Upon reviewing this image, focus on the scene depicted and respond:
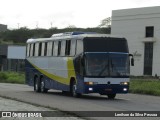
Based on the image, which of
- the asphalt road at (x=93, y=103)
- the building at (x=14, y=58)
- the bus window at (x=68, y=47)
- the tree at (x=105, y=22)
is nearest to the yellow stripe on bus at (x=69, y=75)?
the bus window at (x=68, y=47)

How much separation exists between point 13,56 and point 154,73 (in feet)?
105

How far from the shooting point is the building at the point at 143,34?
75250 millimetres

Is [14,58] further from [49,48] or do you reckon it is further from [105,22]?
[49,48]

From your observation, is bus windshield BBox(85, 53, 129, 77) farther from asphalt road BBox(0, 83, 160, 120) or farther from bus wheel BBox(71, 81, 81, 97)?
bus wheel BBox(71, 81, 81, 97)

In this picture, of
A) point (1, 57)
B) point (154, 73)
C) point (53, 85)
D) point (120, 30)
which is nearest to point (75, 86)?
point (53, 85)

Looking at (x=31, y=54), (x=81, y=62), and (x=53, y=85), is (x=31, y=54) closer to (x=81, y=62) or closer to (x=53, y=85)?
(x=53, y=85)

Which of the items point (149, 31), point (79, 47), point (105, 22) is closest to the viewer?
point (79, 47)

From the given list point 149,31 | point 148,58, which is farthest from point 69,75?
point 149,31

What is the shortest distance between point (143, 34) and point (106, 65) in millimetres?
52676

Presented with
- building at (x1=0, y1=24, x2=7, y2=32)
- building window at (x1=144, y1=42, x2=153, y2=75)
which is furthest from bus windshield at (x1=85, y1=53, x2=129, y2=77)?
building at (x1=0, y1=24, x2=7, y2=32)

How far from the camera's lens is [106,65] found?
25625mm

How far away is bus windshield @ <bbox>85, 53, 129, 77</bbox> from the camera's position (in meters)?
25.5

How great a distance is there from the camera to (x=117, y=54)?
26.0 metres

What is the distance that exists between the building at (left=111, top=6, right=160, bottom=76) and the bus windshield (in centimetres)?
4937
